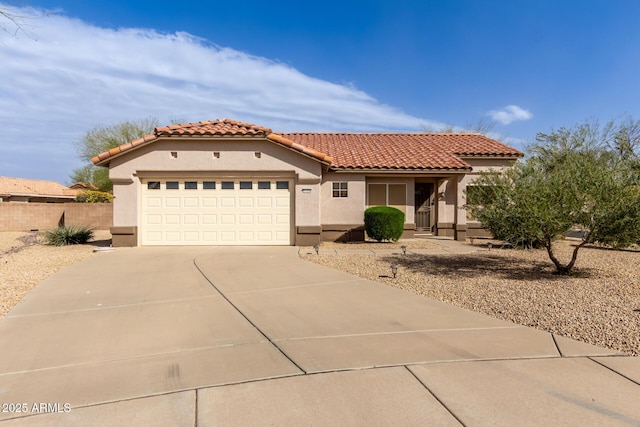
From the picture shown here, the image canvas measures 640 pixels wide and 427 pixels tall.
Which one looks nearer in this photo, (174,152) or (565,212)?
(565,212)

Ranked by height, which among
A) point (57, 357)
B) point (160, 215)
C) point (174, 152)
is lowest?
point (57, 357)

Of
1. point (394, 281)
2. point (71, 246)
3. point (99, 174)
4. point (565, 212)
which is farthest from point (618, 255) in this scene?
point (99, 174)

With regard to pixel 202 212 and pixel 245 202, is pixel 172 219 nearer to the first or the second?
pixel 202 212

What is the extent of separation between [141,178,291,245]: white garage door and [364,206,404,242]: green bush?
13.5 feet

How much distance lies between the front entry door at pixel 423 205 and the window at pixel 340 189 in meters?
4.13

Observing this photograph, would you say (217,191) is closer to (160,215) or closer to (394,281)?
(160,215)

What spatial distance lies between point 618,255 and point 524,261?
3.74m

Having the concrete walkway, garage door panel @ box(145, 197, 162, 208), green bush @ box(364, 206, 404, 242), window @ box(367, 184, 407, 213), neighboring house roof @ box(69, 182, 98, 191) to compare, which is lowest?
the concrete walkway

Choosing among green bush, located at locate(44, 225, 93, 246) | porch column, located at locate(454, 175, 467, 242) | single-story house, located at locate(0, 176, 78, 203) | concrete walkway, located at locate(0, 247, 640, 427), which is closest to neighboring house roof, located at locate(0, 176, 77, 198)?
single-story house, located at locate(0, 176, 78, 203)

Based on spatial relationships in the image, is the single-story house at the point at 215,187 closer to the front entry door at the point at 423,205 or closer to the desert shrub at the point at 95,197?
the front entry door at the point at 423,205

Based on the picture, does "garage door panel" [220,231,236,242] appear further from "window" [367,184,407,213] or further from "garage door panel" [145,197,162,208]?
"window" [367,184,407,213]

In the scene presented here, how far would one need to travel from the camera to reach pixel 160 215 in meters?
14.4

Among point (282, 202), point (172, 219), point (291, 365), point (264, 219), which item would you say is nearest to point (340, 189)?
point (282, 202)

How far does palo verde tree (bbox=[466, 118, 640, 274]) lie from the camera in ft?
25.7
